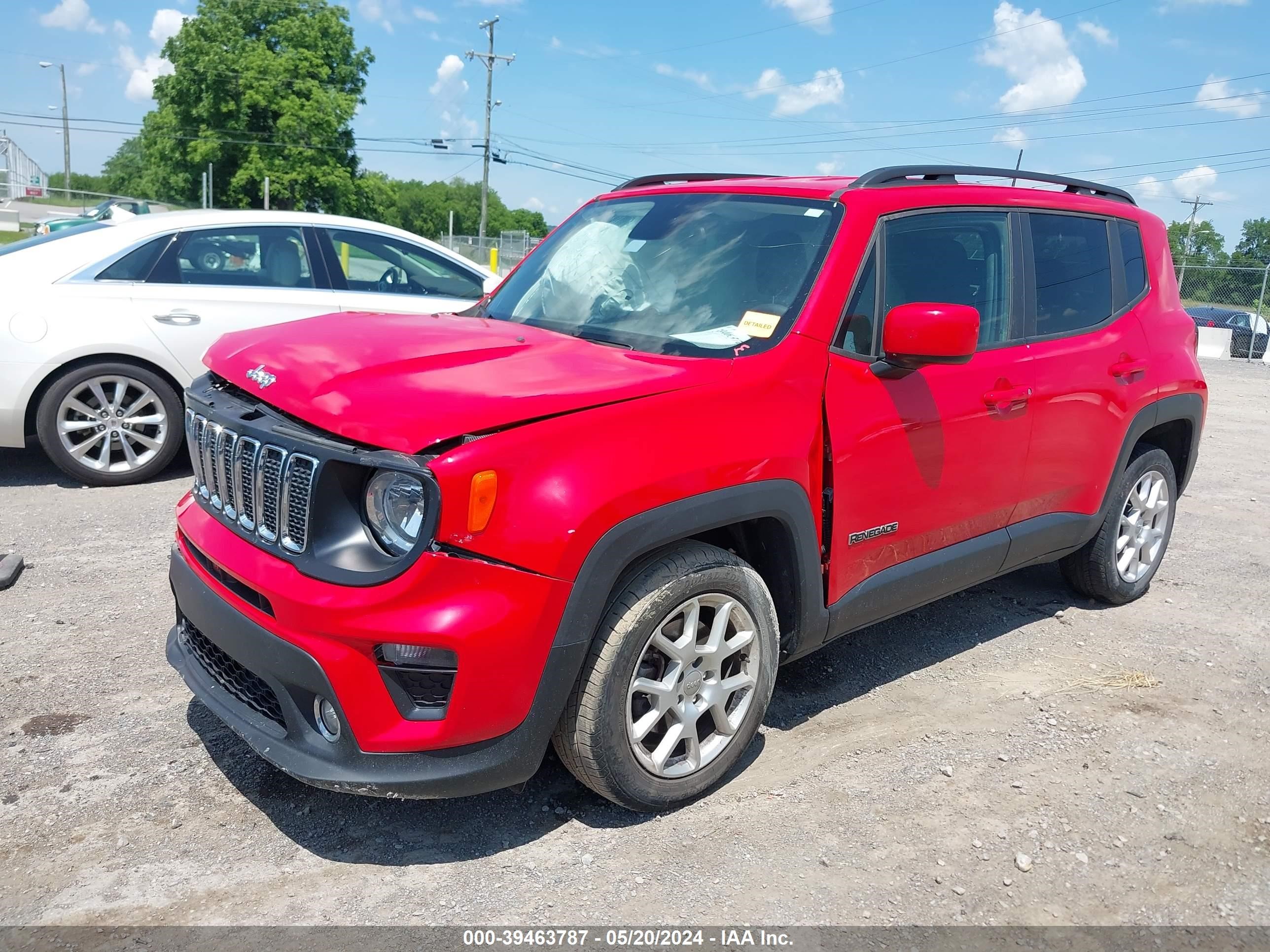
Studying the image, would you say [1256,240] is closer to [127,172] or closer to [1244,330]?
[1244,330]

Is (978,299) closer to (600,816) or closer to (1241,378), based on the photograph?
(600,816)

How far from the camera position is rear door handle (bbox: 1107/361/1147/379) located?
4.42 metres

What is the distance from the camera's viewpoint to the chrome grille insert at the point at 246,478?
9.20ft

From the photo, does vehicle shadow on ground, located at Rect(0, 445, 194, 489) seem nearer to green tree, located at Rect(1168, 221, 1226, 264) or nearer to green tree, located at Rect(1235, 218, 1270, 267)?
green tree, located at Rect(1168, 221, 1226, 264)

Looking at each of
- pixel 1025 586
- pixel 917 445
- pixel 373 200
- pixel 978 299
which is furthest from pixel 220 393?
pixel 373 200

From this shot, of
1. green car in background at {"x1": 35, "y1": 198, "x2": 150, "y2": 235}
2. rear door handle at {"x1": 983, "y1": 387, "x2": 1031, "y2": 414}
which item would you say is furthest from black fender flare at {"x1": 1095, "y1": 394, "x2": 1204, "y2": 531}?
green car in background at {"x1": 35, "y1": 198, "x2": 150, "y2": 235}

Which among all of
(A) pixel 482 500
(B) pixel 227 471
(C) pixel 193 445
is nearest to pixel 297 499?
(B) pixel 227 471

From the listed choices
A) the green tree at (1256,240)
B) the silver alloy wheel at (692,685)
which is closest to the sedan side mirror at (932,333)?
the silver alloy wheel at (692,685)

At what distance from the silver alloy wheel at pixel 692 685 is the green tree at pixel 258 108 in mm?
53848

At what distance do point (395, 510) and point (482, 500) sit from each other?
25 cm

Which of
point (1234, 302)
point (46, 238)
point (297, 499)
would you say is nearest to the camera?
point (297, 499)

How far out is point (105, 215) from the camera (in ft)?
47.9

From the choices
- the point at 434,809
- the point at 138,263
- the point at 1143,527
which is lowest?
the point at 434,809

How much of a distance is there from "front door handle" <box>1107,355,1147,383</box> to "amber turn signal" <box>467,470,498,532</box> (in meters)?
3.07
